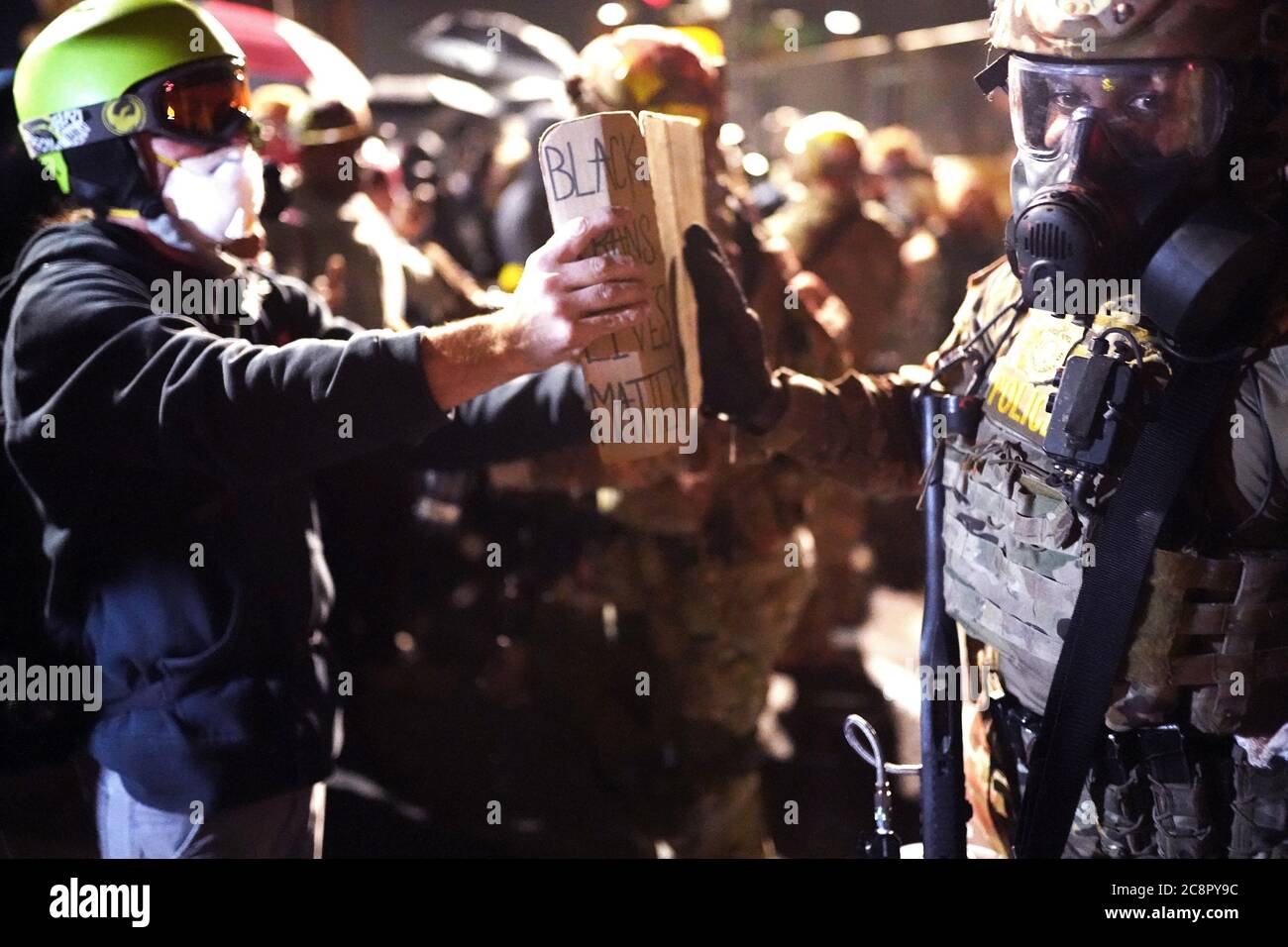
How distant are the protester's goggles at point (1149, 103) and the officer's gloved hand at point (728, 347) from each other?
62 cm

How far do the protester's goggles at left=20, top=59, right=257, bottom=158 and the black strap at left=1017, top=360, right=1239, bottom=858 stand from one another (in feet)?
5.25

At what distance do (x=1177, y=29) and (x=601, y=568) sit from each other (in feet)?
7.62

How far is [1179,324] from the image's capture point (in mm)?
1666

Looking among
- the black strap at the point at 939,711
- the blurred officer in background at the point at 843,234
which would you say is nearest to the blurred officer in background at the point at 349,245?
the blurred officer in background at the point at 843,234

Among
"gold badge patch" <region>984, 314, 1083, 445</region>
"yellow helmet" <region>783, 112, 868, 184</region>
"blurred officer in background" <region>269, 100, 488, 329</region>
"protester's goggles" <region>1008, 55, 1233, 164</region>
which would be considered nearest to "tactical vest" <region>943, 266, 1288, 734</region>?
"gold badge patch" <region>984, 314, 1083, 445</region>

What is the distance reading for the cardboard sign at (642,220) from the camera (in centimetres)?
187

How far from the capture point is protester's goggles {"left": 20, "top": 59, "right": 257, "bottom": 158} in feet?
6.86

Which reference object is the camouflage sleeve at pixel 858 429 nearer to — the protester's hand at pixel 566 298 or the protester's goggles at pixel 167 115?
the protester's hand at pixel 566 298

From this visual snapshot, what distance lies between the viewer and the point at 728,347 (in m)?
2.19
